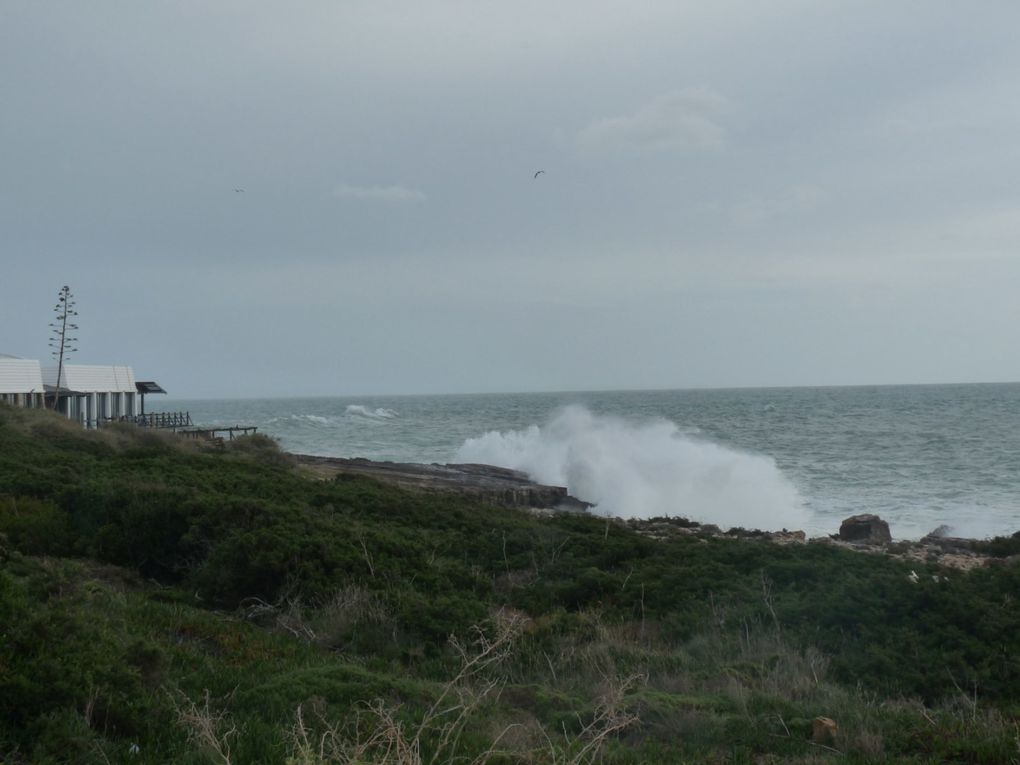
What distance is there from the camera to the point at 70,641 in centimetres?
584

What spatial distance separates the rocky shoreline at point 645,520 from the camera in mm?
18719

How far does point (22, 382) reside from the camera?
141 ft

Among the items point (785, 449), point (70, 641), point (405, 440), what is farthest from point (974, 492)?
point (405, 440)

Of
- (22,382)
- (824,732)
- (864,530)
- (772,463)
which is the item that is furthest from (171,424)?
(824,732)

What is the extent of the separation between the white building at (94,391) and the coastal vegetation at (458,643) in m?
35.2

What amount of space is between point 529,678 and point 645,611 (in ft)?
9.45

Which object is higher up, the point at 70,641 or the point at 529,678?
the point at 70,641

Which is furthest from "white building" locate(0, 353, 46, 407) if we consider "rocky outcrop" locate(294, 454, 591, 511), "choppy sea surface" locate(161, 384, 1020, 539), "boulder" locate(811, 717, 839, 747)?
"boulder" locate(811, 717, 839, 747)

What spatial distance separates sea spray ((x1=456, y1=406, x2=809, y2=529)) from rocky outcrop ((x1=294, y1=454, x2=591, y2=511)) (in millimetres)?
2532

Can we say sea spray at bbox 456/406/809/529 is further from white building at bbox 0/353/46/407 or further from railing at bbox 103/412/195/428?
white building at bbox 0/353/46/407

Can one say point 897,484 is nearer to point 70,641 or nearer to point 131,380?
point 70,641

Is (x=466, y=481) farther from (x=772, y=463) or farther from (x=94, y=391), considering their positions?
(x=94, y=391)

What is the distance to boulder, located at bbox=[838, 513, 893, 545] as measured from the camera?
2218 centimetres

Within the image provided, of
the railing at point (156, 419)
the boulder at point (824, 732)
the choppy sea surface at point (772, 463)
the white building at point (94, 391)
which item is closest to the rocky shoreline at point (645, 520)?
the choppy sea surface at point (772, 463)
